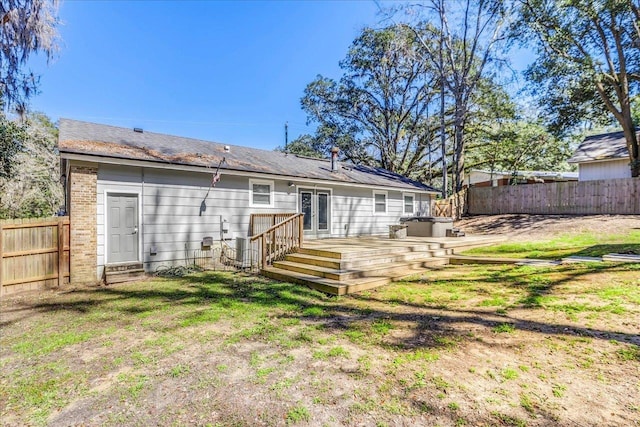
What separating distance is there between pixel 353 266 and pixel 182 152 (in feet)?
20.4

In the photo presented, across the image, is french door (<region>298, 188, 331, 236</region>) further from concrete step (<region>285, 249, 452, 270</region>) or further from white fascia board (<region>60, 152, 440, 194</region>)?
concrete step (<region>285, 249, 452, 270</region>)

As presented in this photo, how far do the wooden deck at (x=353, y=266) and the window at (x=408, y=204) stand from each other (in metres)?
5.81

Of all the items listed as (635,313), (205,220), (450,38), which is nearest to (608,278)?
(635,313)

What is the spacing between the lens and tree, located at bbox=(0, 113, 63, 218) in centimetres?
1444

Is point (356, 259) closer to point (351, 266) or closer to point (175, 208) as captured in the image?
point (351, 266)

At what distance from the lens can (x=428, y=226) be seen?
11703mm

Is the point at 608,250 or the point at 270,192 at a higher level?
the point at 270,192

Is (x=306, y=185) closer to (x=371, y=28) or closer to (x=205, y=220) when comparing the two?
(x=205, y=220)

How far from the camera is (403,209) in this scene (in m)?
14.8

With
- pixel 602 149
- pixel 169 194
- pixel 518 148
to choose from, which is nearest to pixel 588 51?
pixel 602 149

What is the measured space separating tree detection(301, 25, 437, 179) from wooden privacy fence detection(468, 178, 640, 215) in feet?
23.7

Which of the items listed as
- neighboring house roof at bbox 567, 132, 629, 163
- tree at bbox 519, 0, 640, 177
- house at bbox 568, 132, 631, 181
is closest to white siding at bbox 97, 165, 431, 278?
tree at bbox 519, 0, 640, 177

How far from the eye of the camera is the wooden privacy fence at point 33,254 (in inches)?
249

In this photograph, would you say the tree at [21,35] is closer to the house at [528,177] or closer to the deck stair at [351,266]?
the deck stair at [351,266]
